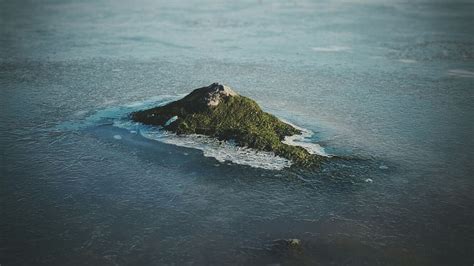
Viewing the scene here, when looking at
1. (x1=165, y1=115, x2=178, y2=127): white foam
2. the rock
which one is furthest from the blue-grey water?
(x1=165, y1=115, x2=178, y2=127): white foam

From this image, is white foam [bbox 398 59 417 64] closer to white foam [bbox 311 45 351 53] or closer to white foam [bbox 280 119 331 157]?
white foam [bbox 311 45 351 53]

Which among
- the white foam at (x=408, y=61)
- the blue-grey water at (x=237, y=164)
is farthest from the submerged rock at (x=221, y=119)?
the white foam at (x=408, y=61)

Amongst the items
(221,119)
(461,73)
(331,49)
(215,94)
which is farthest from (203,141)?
(331,49)

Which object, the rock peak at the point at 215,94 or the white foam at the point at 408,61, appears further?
the white foam at the point at 408,61

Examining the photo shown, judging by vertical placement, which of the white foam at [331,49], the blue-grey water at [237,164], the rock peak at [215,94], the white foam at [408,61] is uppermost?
the white foam at [331,49]

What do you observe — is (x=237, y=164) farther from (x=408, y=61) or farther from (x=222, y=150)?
(x=408, y=61)

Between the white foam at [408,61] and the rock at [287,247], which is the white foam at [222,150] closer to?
the rock at [287,247]

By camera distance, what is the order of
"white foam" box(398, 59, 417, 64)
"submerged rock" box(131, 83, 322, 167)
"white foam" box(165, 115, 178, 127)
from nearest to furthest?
Result: 1. "submerged rock" box(131, 83, 322, 167)
2. "white foam" box(165, 115, 178, 127)
3. "white foam" box(398, 59, 417, 64)
